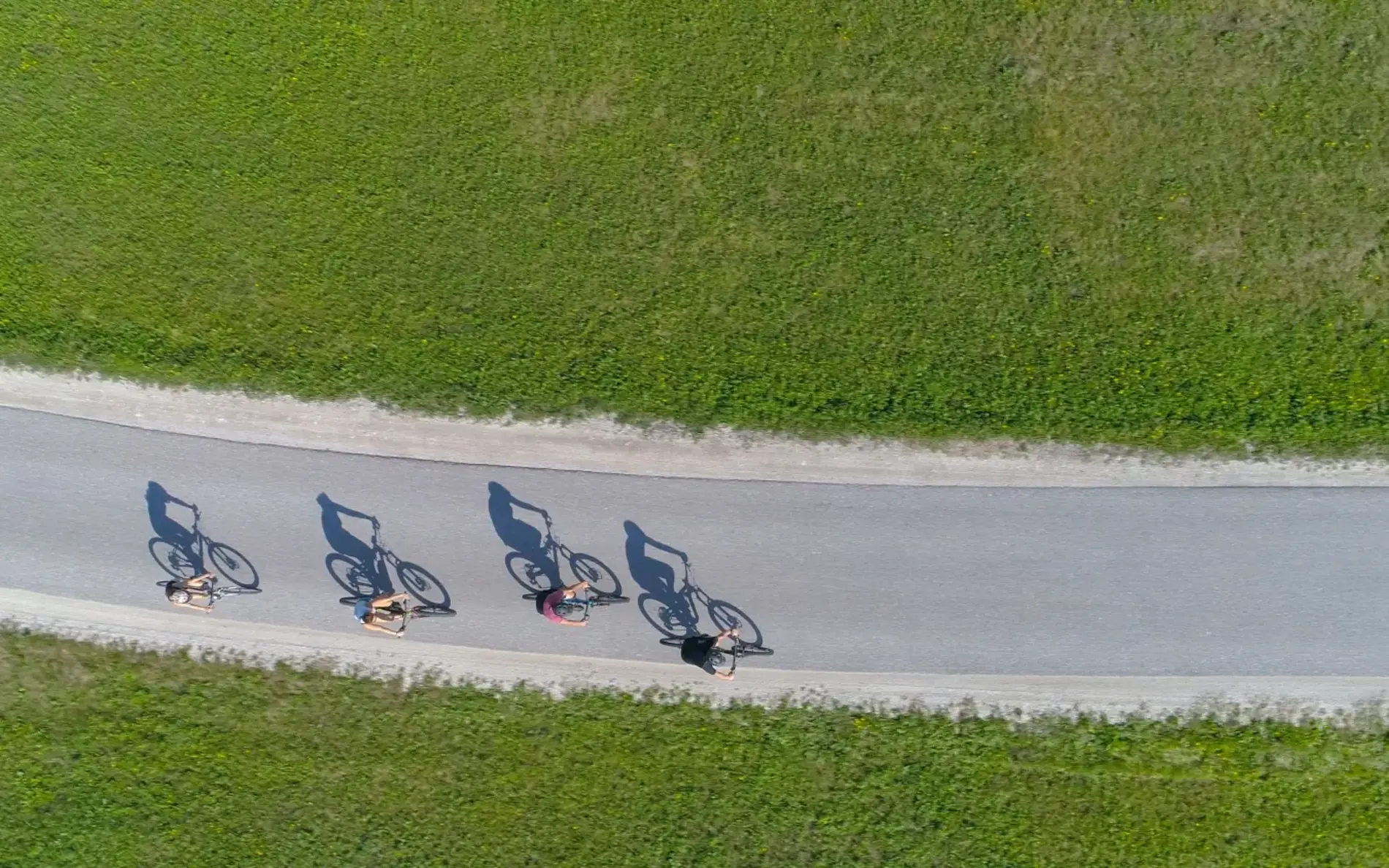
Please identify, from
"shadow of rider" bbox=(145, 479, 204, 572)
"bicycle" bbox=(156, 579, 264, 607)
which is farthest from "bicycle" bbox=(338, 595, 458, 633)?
"shadow of rider" bbox=(145, 479, 204, 572)

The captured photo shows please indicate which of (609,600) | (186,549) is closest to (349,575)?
(186,549)

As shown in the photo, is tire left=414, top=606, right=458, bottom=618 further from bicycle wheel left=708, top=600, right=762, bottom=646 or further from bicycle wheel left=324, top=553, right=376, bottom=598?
bicycle wheel left=708, top=600, right=762, bottom=646

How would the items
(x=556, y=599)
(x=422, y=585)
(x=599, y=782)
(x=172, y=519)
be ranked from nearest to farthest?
1. (x=556, y=599)
2. (x=599, y=782)
3. (x=422, y=585)
4. (x=172, y=519)

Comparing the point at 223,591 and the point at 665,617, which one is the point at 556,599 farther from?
the point at 223,591

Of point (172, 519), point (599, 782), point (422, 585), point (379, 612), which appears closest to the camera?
point (379, 612)

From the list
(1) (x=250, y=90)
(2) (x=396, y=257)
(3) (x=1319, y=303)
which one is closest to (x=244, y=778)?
(2) (x=396, y=257)

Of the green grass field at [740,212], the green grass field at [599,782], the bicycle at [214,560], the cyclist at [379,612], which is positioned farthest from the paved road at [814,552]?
the green grass field at [740,212]

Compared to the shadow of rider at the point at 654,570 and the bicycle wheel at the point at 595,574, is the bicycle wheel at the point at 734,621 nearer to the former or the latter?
the shadow of rider at the point at 654,570
